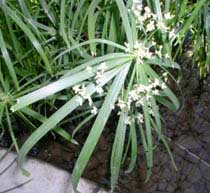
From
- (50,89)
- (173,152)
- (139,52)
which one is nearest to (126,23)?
(139,52)

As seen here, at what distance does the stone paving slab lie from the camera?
1251mm

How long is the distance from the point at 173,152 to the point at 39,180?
0.46 metres

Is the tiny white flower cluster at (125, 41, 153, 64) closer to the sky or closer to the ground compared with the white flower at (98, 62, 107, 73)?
closer to the sky

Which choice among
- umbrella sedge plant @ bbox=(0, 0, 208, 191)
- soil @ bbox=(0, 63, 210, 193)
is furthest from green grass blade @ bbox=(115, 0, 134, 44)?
soil @ bbox=(0, 63, 210, 193)

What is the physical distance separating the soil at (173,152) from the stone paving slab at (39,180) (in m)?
0.03

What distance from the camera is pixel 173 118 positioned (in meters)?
1.40

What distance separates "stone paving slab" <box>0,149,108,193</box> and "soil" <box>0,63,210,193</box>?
0.03m

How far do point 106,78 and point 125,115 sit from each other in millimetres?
123

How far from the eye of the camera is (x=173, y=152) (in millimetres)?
1313

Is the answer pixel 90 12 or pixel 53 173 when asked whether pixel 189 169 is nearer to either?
pixel 53 173

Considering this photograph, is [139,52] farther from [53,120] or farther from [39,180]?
[39,180]

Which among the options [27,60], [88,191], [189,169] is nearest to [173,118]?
[189,169]

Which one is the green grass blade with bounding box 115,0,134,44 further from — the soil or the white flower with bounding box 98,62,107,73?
the soil

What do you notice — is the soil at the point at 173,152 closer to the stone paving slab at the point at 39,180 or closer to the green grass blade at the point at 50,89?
the stone paving slab at the point at 39,180
